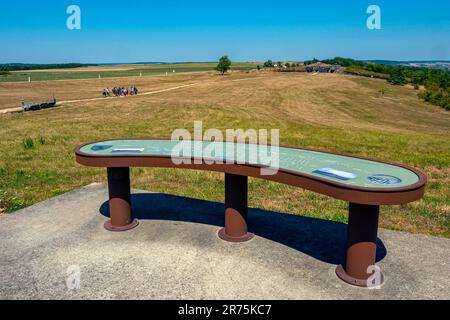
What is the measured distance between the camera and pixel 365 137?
22594 mm

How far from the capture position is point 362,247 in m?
6.49

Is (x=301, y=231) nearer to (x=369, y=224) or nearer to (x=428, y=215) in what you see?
(x=369, y=224)

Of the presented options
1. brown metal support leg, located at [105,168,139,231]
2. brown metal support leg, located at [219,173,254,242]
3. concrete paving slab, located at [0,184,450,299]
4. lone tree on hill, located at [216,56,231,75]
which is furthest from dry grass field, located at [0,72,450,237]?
lone tree on hill, located at [216,56,231,75]

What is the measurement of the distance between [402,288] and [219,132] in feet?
61.2

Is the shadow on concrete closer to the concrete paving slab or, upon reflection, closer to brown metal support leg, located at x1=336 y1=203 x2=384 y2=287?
the concrete paving slab

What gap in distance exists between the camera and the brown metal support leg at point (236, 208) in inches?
314

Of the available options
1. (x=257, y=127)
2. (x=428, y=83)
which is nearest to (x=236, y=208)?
(x=257, y=127)

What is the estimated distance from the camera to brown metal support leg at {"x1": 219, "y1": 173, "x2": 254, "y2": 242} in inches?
314

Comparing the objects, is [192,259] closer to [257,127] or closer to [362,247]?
[362,247]

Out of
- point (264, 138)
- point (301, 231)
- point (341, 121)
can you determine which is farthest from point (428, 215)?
point (341, 121)

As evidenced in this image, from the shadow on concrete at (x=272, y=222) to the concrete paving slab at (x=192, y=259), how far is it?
2 cm

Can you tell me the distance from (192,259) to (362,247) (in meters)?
3.14

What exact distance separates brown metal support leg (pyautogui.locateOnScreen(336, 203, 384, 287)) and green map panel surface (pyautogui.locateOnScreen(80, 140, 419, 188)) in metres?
0.56

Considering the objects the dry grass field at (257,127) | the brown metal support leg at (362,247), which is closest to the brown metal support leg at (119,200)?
the dry grass field at (257,127)
